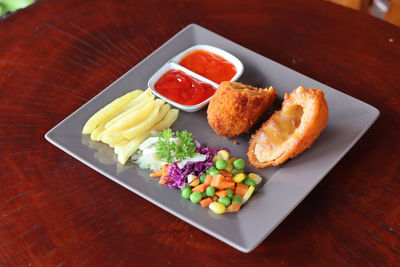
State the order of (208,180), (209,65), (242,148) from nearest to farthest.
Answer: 1. (208,180)
2. (242,148)
3. (209,65)

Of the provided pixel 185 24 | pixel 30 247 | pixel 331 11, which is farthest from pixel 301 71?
pixel 30 247

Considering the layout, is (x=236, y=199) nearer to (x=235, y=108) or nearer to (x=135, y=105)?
(x=235, y=108)

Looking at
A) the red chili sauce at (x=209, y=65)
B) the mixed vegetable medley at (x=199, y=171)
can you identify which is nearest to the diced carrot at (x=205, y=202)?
the mixed vegetable medley at (x=199, y=171)

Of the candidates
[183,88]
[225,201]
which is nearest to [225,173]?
[225,201]

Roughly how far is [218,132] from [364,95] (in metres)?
1.59

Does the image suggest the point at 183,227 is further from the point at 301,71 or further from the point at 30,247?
the point at 301,71

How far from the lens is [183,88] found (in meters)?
4.94

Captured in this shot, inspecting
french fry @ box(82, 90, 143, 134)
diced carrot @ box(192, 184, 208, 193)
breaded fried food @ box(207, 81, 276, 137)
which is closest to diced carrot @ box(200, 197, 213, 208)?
diced carrot @ box(192, 184, 208, 193)

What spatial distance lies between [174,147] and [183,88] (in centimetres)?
90

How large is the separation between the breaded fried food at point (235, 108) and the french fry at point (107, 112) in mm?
820

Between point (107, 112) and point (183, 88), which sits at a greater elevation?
point (183, 88)

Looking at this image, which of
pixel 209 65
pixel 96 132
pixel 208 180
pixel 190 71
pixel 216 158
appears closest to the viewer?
pixel 208 180

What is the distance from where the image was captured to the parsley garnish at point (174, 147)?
168 inches

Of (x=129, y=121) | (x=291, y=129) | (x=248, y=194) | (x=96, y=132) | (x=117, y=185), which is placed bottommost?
(x=117, y=185)
